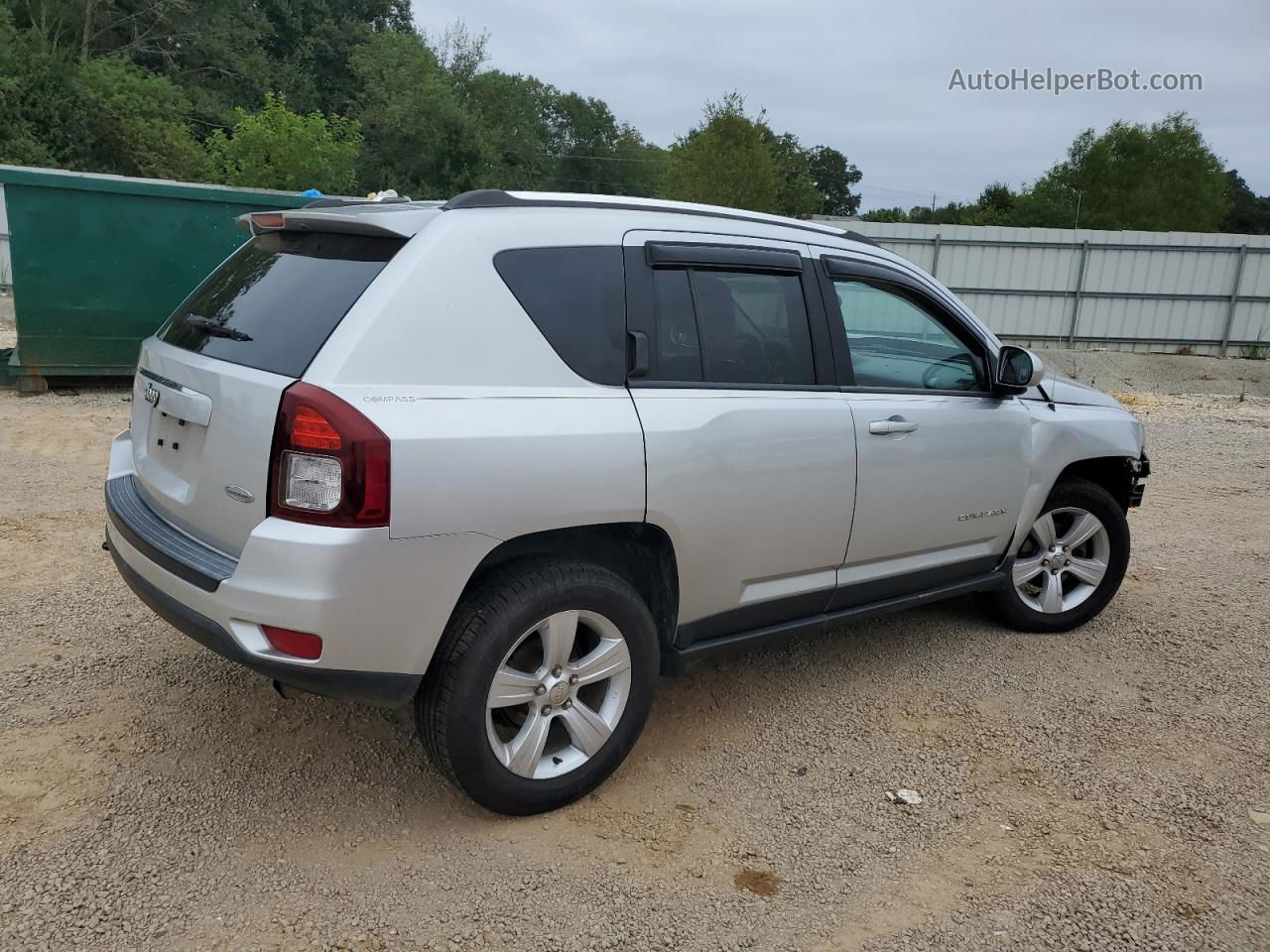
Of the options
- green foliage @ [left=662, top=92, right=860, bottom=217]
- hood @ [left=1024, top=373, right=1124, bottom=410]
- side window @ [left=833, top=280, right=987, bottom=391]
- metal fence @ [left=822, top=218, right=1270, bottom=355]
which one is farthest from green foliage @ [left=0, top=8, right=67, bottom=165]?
hood @ [left=1024, top=373, right=1124, bottom=410]

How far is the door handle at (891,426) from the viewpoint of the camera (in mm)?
3543

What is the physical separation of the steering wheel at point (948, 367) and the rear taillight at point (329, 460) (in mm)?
2473

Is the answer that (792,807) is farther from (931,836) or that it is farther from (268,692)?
(268,692)

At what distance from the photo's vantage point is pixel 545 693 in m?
2.86

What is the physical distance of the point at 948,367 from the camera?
4.06m

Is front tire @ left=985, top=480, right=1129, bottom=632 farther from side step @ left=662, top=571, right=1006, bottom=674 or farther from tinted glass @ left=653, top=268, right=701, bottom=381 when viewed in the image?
tinted glass @ left=653, top=268, right=701, bottom=381

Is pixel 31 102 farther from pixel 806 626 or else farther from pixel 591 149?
pixel 591 149

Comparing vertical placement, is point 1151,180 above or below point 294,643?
above

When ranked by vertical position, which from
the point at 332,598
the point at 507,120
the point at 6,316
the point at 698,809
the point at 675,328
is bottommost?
the point at 698,809

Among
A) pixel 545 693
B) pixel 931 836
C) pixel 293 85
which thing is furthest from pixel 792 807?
pixel 293 85

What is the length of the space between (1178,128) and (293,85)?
36128 millimetres

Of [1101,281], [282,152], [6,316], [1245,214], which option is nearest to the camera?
[6,316]

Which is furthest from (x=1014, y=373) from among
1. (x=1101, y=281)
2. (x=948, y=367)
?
(x=1101, y=281)

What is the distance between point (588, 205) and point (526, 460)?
98cm
